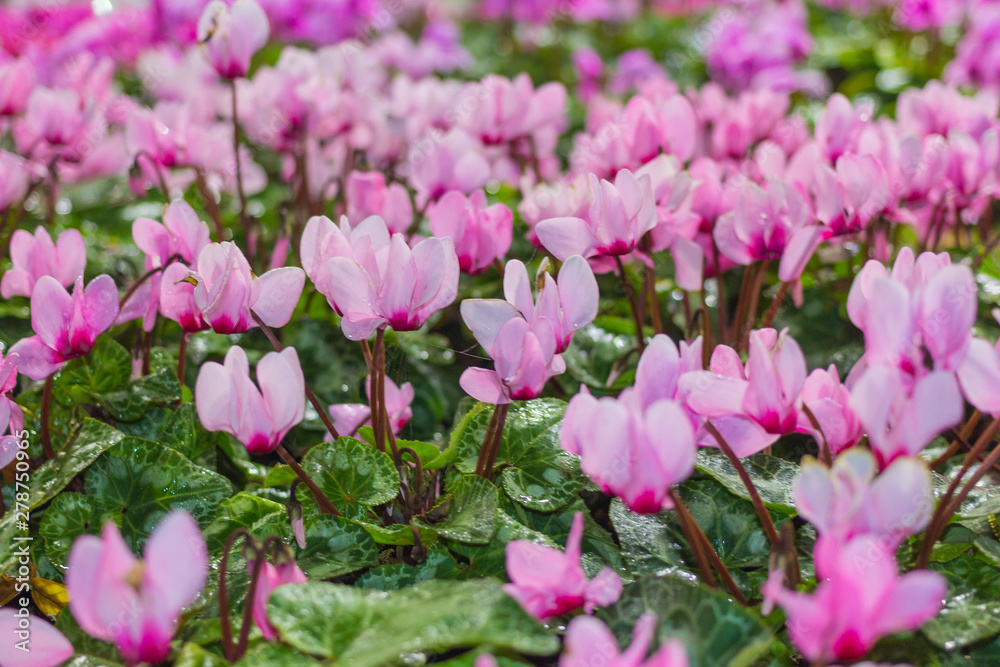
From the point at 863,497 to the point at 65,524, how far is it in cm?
92

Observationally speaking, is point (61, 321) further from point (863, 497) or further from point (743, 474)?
point (863, 497)

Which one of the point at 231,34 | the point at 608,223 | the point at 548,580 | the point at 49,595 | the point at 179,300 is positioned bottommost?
the point at 49,595

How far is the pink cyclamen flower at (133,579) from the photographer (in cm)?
67

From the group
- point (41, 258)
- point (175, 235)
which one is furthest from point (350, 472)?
point (41, 258)

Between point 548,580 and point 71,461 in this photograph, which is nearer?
point 548,580

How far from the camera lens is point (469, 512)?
1.05 metres

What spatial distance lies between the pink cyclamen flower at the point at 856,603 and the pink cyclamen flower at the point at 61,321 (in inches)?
34.6

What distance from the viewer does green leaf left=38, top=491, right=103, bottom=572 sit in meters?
1.09

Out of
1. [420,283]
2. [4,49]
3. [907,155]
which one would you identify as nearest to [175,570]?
[420,283]

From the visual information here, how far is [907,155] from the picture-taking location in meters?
1.47

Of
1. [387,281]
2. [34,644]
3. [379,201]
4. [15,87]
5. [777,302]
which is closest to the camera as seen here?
[34,644]

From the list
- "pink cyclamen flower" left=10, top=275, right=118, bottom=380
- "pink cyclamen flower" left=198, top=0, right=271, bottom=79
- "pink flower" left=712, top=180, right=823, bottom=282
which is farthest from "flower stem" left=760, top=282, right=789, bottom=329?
"pink cyclamen flower" left=198, top=0, right=271, bottom=79

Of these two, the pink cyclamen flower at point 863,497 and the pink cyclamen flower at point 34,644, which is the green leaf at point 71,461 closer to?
the pink cyclamen flower at point 34,644

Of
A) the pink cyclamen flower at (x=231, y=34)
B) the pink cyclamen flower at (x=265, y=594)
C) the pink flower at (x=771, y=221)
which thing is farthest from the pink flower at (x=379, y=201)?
the pink cyclamen flower at (x=265, y=594)
